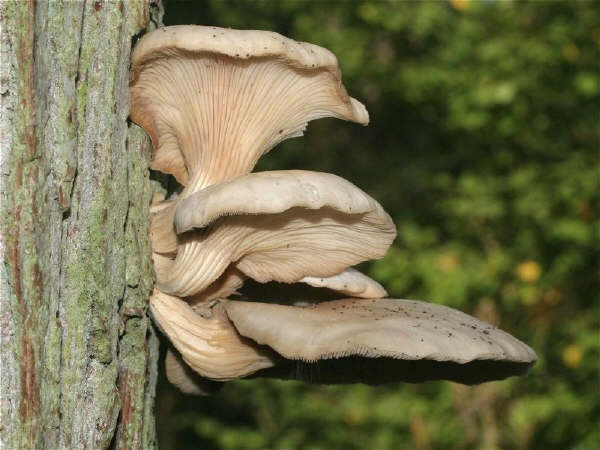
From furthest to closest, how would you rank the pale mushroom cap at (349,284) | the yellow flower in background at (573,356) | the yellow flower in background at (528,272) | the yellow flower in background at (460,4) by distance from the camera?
the yellow flower in background at (460,4)
the yellow flower in background at (528,272)
the yellow flower in background at (573,356)
the pale mushroom cap at (349,284)

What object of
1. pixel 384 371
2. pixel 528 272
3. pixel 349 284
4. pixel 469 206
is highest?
pixel 469 206

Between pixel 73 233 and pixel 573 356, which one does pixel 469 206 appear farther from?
pixel 73 233

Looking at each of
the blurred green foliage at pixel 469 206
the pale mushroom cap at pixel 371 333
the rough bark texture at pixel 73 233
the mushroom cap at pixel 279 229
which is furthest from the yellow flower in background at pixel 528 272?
the rough bark texture at pixel 73 233

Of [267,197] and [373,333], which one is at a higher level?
[267,197]

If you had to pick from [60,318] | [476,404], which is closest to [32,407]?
[60,318]

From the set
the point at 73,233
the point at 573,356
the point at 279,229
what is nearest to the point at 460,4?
the point at 573,356

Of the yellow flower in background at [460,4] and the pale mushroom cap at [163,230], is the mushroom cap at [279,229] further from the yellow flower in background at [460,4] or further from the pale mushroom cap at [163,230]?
the yellow flower in background at [460,4]

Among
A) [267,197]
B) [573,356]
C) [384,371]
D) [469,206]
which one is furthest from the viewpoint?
[469,206]

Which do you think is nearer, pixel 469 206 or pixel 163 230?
pixel 163 230
